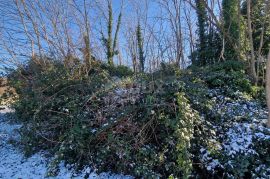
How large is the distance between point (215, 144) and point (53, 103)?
3279mm

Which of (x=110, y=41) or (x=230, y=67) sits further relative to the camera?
(x=110, y=41)

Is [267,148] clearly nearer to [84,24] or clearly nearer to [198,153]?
[198,153]

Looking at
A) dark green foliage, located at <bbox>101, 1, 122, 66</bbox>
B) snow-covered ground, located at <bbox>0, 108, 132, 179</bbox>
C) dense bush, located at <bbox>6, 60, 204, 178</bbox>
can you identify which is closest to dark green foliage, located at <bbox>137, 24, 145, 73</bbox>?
dark green foliage, located at <bbox>101, 1, 122, 66</bbox>

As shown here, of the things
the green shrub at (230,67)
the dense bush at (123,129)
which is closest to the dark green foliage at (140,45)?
the green shrub at (230,67)

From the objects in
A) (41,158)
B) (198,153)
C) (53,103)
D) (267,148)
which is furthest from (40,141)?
(267,148)

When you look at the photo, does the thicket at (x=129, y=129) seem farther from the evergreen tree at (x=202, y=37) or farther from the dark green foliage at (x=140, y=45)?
the dark green foliage at (x=140, y=45)

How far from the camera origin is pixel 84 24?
→ 9.26m

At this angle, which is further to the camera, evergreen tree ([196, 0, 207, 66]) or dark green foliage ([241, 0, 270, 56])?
evergreen tree ([196, 0, 207, 66])

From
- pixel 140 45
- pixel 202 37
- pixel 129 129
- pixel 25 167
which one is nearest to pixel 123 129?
pixel 129 129

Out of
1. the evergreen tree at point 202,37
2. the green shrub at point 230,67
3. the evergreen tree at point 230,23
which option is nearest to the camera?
the green shrub at point 230,67

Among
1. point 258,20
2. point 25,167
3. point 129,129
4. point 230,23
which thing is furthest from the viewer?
point 258,20

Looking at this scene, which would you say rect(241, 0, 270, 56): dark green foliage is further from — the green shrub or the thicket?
the thicket

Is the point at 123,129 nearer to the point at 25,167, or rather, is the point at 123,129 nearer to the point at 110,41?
the point at 25,167

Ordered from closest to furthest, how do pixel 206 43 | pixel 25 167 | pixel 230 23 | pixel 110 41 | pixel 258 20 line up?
pixel 25 167
pixel 230 23
pixel 258 20
pixel 206 43
pixel 110 41
